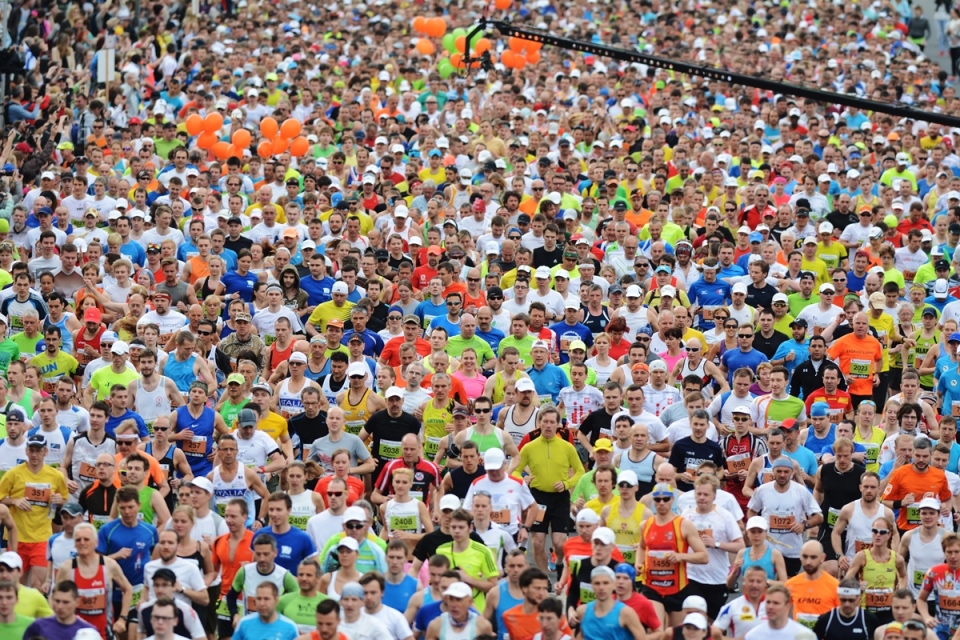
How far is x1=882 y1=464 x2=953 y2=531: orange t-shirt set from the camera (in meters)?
14.9

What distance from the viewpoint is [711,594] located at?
1414 cm

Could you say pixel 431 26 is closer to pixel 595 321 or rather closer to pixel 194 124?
pixel 194 124

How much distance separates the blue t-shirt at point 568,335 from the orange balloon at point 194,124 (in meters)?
8.79

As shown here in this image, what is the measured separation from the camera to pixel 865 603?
1399cm

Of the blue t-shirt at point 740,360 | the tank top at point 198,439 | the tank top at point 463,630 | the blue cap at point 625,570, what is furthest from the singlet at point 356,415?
the tank top at point 463,630

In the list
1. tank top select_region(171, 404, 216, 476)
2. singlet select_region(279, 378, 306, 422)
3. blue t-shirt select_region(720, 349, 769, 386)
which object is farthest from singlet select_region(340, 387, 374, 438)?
blue t-shirt select_region(720, 349, 769, 386)

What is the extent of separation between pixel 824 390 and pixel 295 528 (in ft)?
16.9

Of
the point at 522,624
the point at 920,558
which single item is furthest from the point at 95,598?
the point at 920,558

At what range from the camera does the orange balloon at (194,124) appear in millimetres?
25359

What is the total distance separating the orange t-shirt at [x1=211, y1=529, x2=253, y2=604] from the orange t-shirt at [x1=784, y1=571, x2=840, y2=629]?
3.83 metres

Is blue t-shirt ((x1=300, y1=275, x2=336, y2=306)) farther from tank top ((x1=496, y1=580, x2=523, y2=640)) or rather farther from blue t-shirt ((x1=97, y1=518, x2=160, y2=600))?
tank top ((x1=496, y1=580, x2=523, y2=640))

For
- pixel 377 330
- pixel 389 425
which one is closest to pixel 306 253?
pixel 377 330

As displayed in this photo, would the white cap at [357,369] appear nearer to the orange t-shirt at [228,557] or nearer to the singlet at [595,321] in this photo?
the orange t-shirt at [228,557]

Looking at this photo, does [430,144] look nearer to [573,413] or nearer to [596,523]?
[573,413]
